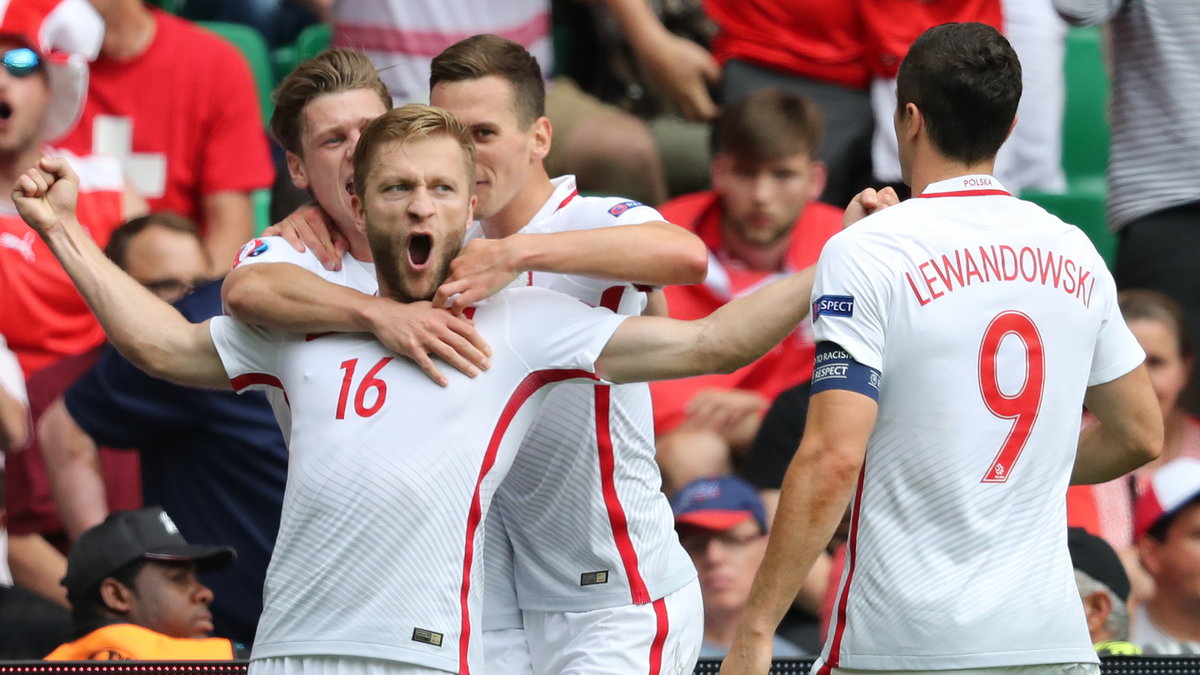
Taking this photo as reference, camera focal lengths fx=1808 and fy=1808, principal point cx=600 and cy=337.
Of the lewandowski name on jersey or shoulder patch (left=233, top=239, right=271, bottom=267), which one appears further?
shoulder patch (left=233, top=239, right=271, bottom=267)

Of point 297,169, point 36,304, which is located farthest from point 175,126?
point 297,169

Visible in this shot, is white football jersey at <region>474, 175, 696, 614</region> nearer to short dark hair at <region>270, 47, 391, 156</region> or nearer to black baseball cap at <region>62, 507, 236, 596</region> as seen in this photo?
short dark hair at <region>270, 47, 391, 156</region>

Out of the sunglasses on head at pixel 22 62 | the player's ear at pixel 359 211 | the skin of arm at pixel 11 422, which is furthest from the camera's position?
the sunglasses on head at pixel 22 62

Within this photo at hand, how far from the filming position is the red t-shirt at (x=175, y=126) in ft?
21.7

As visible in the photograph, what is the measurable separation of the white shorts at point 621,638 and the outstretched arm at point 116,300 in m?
0.86

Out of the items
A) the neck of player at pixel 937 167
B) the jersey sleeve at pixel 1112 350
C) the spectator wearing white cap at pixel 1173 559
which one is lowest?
the spectator wearing white cap at pixel 1173 559

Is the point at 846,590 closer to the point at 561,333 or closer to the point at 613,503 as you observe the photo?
the point at 613,503

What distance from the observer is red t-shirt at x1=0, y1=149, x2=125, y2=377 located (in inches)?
238

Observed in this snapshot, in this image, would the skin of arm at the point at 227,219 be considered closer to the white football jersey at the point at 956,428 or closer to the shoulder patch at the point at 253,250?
the shoulder patch at the point at 253,250

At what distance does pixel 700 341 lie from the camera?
3350 mm

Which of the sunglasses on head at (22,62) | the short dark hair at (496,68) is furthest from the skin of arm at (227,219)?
the short dark hair at (496,68)

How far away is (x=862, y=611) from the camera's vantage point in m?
3.25

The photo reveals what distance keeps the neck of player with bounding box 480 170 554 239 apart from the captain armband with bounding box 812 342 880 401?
0.92 m

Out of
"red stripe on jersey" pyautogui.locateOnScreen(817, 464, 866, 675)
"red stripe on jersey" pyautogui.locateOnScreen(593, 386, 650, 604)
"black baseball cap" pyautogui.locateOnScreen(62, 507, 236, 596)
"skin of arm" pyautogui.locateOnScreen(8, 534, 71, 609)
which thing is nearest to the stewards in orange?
"black baseball cap" pyautogui.locateOnScreen(62, 507, 236, 596)
